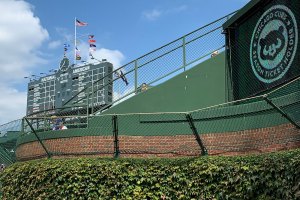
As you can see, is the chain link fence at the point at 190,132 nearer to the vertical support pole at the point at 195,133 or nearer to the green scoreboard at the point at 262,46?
the vertical support pole at the point at 195,133

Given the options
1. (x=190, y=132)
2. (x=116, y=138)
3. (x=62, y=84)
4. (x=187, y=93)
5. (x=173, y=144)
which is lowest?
(x=173, y=144)

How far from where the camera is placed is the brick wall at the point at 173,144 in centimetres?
938

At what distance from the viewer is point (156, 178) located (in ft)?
33.6

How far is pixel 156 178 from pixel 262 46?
4.71 m

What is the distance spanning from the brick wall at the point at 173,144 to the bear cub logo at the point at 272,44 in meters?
2.57

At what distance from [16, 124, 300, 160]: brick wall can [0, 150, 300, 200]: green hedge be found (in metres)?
0.69

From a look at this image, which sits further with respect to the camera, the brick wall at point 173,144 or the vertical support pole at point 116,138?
the vertical support pole at point 116,138

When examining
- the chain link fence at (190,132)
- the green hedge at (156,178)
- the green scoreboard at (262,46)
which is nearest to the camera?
the green hedge at (156,178)

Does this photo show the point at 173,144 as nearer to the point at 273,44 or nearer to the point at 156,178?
the point at 156,178

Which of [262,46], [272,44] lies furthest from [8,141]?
[272,44]

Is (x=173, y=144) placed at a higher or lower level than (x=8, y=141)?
lower

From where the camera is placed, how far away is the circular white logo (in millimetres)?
11109

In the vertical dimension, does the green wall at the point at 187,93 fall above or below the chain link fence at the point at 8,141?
above

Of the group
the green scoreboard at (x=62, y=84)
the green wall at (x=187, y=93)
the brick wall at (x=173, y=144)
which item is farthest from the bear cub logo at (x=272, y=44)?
the green scoreboard at (x=62, y=84)
